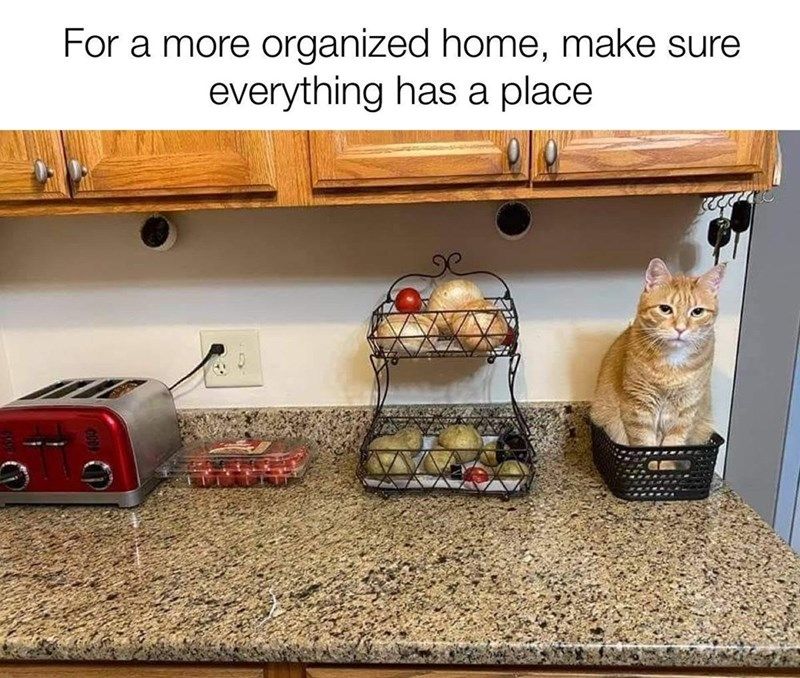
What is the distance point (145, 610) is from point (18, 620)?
16cm

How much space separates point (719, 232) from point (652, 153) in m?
→ 0.36

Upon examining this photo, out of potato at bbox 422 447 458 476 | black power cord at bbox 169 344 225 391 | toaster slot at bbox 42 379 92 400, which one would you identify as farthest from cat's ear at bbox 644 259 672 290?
toaster slot at bbox 42 379 92 400

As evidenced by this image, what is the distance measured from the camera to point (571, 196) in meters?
0.81

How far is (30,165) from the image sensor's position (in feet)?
2.65

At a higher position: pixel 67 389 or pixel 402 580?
pixel 67 389

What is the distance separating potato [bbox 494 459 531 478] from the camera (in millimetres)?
938

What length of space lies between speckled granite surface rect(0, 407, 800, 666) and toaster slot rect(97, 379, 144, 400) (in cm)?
21

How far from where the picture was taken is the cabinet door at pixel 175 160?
80 cm

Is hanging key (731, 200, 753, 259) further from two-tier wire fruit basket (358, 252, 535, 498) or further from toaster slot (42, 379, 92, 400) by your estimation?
toaster slot (42, 379, 92, 400)

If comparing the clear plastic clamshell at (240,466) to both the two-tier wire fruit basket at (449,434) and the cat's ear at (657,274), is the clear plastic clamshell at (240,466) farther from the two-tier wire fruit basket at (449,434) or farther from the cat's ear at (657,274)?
the cat's ear at (657,274)

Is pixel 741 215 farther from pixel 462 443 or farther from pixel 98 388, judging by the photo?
pixel 98 388

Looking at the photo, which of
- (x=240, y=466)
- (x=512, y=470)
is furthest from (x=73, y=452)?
(x=512, y=470)
